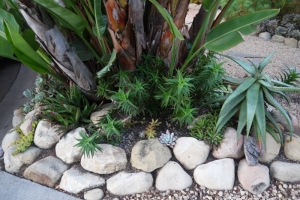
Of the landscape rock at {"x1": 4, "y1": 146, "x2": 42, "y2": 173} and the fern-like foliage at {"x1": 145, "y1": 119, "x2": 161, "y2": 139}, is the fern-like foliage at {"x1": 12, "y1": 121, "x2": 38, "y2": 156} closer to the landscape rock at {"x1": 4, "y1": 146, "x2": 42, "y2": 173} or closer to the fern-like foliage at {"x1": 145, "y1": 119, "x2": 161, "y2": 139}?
the landscape rock at {"x1": 4, "y1": 146, "x2": 42, "y2": 173}

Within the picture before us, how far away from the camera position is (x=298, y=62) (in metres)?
3.37

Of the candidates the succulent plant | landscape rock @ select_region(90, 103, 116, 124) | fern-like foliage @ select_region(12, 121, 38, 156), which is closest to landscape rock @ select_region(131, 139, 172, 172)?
the succulent plant

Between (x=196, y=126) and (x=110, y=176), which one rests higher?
(x=196, y=126)

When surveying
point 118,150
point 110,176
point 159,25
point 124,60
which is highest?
point 159,25

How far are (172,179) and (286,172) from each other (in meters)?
0.63

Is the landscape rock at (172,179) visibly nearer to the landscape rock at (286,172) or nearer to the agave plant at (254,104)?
the agave plant at (254,104)

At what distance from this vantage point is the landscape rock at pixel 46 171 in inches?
77.1

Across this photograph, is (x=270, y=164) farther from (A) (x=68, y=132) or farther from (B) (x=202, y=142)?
(A) (x=68, y=132)

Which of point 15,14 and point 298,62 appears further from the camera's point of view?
point 298,62

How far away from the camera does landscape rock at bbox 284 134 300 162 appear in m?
1.94

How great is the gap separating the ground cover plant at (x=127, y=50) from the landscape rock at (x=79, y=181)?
0.28 meters

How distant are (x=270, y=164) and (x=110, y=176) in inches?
35.6

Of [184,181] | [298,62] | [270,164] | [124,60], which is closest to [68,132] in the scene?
[124,60]

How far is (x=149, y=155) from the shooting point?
1.89 meters
